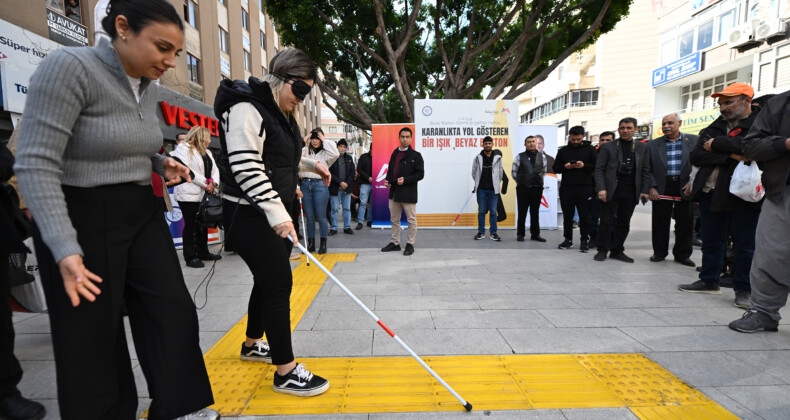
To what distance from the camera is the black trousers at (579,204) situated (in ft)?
22.0

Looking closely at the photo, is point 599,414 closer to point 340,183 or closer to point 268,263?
point 268,263

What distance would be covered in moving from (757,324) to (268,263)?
12.0 ft

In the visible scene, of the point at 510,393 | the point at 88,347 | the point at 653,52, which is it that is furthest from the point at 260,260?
the point at 653,52

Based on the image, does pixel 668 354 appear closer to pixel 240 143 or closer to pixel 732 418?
pixel 732 418

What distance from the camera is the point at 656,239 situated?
19.5 feet

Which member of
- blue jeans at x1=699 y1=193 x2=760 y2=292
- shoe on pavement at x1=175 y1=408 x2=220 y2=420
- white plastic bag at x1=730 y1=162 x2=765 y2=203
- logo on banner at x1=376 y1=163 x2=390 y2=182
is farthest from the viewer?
logo on banner at x1=376 y1=163 x2=390 y2=182

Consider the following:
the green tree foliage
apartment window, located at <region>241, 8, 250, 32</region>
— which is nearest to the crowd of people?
the green tree foliage

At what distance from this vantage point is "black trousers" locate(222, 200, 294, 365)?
2152mm

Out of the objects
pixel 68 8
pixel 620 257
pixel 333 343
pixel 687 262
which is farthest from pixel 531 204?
pixel 68 8

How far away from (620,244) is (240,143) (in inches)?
228

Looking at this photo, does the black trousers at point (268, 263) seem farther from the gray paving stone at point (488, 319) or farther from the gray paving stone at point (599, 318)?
the gray paving stone at point (599, 318)

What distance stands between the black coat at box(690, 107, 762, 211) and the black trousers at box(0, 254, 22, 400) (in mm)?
5387

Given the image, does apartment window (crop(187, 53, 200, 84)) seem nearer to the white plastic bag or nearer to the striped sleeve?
the striped sleeve

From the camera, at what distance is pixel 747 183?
11.6 feet
